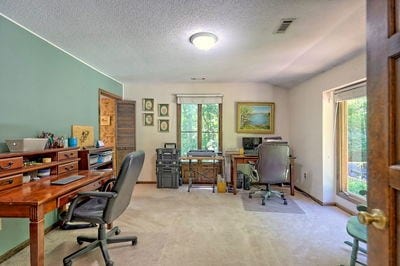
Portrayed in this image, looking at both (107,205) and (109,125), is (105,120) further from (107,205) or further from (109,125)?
(107,205)

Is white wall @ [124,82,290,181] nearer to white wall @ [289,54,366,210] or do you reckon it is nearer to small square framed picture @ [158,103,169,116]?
small square framed picture @ [158,103,169,116]

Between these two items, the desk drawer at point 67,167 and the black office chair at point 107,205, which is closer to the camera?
the black office chair at point 107,205

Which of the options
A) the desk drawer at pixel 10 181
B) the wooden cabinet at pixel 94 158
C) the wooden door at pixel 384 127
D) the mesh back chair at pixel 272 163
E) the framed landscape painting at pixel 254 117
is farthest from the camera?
the framed landscape painting at pixel 254 117

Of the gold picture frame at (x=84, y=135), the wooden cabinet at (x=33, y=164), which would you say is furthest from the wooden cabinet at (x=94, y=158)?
the gold picture frame at (x=84, y=135)

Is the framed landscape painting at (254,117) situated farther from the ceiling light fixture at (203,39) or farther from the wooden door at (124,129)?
the ceiling light fixture at (203,39)

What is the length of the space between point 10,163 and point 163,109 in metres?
3.86

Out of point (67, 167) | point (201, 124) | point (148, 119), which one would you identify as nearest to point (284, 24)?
point (67, 167)

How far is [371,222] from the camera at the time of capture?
80 centimetres

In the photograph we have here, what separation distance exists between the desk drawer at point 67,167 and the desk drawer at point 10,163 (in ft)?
1.92

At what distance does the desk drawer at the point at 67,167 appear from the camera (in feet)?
9.22

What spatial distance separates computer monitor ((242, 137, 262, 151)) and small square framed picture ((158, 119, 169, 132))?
178cm

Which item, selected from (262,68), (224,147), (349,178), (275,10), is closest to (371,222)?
(275,10)

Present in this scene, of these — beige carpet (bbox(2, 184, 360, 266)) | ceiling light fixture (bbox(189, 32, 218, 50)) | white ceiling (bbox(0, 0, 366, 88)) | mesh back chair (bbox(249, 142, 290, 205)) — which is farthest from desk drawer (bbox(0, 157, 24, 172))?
mesh back chair (bbox(249, 142, 290, 205))

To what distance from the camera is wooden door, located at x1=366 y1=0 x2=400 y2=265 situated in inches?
28.6
